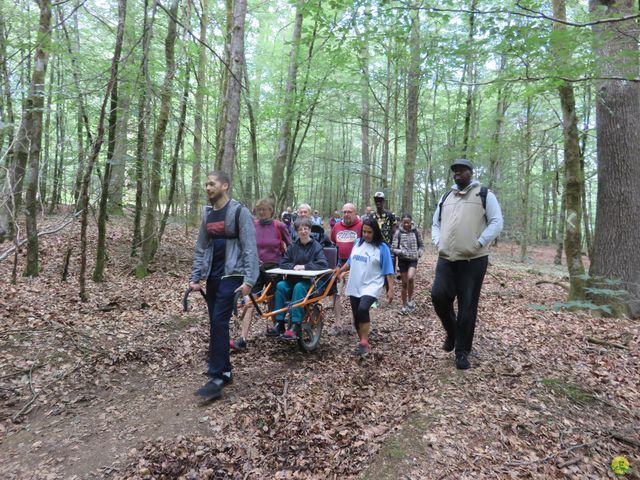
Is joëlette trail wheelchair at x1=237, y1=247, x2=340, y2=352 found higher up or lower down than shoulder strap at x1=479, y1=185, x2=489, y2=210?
lower down

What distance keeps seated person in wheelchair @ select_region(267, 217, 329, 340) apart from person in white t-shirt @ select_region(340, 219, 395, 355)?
0.51 m

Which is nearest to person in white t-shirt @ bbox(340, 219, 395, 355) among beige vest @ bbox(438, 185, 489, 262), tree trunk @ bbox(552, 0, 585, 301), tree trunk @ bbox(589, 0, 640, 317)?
beige vest @ bbox(438, 185, 489, 262)

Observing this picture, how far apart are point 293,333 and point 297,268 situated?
0.86 m

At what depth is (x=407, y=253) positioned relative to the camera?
7402 millimetres

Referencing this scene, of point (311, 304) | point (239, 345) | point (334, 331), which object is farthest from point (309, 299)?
point (334, 331)

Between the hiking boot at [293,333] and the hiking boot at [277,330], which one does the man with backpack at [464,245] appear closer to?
the hiking boot at [293,333]

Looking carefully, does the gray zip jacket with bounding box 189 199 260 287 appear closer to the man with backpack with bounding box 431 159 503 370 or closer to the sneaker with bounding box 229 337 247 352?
the sneaker with bounding box 229 337 247 352

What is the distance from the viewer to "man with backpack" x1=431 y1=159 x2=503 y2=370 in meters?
4.01

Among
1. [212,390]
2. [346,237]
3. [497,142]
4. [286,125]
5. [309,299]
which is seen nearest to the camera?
[212,390]

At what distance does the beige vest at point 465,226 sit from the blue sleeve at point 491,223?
0.06m

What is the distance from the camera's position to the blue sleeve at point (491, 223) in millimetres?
3863

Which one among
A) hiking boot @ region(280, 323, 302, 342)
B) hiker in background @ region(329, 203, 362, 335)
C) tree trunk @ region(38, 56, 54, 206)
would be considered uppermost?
tree trunk @ region(38, 56, 54, 206)

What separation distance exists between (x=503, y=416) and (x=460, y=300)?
1.23m

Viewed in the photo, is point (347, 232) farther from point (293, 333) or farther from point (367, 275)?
point (293, 333)
